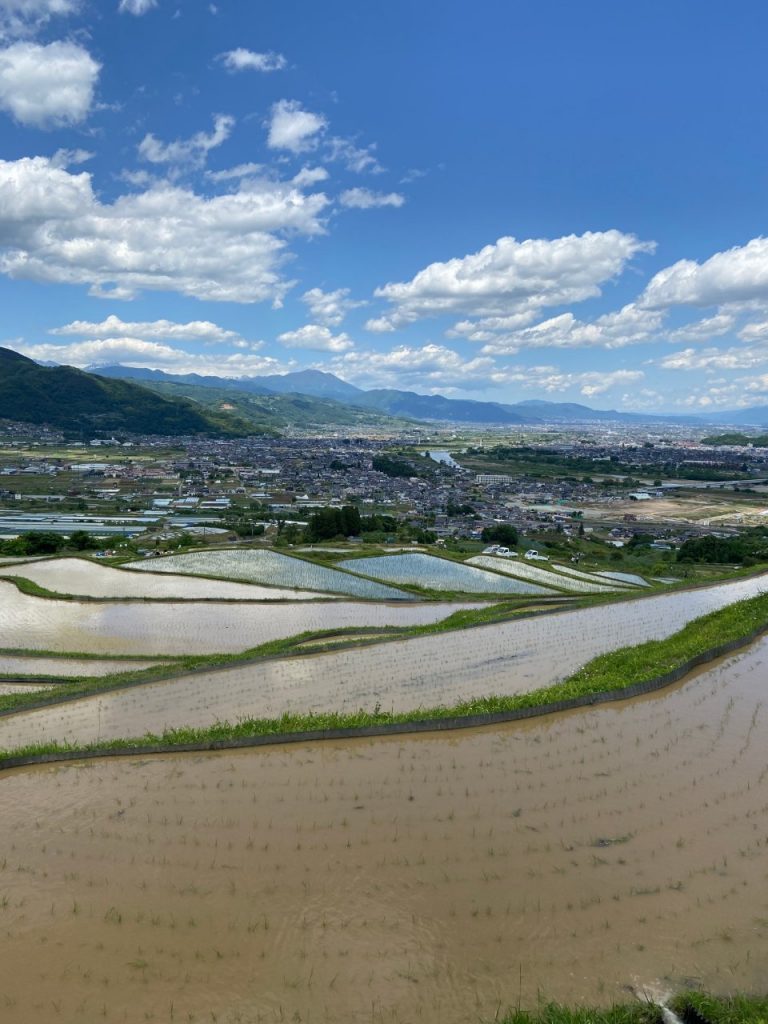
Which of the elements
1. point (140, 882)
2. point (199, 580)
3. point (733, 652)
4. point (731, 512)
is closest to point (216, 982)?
point (140, 882)

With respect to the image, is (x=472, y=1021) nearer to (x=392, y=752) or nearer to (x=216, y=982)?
(x=216, y=982)

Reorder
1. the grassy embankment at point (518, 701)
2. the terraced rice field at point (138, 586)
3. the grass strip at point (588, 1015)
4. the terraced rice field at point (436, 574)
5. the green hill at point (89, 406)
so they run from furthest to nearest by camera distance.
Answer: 1. the green hill at point (89, 406)
2. the terraced rice field at point (436, 574)
3. the terraced rice field at point (138, 586)
4. the grassy embankment at point (518, 701)
5. the grass strip at point (588, 1015)

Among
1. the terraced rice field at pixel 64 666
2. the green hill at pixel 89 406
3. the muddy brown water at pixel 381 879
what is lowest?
the terraced rice field at pixel 64 666

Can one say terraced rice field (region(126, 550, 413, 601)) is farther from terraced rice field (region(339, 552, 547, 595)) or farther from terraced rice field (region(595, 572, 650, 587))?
terraced rice field (region(595, 572, 650, 587))

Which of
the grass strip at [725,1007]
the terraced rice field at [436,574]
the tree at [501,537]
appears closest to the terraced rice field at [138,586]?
the terraced rice field at [436,574]

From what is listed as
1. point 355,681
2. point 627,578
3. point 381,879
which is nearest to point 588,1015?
point 381,879

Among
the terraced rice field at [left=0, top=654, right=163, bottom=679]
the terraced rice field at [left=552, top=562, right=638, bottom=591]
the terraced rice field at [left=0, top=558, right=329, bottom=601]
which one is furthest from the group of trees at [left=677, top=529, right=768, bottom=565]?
the terraced rice field at [left=0, top=654, right=163, bottom=679]

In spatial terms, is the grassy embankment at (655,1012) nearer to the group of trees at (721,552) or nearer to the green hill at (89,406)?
the group of trees at (721,552)
